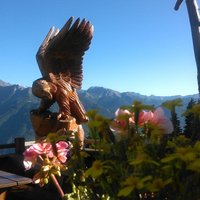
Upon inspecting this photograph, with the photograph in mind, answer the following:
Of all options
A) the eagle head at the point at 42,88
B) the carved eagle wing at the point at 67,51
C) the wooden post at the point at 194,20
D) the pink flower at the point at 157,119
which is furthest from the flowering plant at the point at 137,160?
the wooden post at the point at 194,20

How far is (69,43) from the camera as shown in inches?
217

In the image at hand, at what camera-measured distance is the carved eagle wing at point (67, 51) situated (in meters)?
5.45

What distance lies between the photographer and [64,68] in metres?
5.60

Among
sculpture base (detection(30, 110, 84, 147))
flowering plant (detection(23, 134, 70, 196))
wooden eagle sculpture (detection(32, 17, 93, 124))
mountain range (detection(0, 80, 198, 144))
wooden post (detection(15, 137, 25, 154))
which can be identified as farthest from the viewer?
mountain range (detection(0, 80, 198, 144))

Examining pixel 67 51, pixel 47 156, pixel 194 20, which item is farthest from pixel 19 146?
pixel 47 156

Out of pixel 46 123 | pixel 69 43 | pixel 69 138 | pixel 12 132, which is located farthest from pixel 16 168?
pixel 12 132

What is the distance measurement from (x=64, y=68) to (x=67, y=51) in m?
0.25

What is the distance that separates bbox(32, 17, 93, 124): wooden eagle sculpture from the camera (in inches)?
204

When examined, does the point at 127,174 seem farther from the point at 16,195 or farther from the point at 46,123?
the point at 46,123

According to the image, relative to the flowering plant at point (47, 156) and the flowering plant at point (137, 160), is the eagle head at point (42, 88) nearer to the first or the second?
the flowering plant at point (47, 156)

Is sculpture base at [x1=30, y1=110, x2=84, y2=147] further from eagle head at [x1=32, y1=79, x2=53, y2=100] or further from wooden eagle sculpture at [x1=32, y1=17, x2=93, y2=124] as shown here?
eagle head at [x1=32, y1=79, x2=53, y2=100]

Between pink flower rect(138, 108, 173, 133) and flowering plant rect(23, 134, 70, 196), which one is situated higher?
pink flower rect(138, 108, 173, 133)

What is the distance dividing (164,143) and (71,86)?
4611mm

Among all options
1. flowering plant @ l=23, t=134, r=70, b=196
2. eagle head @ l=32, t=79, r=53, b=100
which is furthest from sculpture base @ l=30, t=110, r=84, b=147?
flowering plant @ l=23, t=134, r=70, b=196
